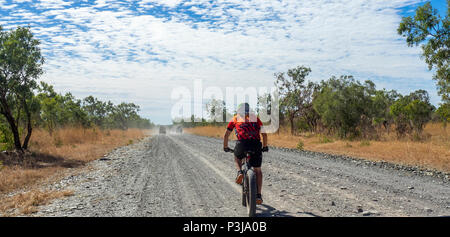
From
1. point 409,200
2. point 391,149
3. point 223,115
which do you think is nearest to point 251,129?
point 409,200

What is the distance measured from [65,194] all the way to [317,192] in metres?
6.26

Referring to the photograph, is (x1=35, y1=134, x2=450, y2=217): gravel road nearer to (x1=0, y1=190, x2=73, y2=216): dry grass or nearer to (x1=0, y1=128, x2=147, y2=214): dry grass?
(x1=0, y1=190, x2=73, y2=216): dry grass

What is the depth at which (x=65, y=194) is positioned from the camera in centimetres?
791

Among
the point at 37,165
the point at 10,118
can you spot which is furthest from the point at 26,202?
the point at 10,118

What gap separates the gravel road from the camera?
613 cm

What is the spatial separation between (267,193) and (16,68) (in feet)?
47.2

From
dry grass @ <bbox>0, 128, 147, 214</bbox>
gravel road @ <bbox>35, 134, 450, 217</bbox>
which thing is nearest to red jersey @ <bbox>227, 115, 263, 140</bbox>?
gravel road @ <bbox>35, 134, 450, 217</bbox>

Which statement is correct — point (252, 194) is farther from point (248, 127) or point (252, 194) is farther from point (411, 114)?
point (411, 114)

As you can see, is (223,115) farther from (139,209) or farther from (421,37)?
(139,209)

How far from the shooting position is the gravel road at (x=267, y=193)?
6.13 m

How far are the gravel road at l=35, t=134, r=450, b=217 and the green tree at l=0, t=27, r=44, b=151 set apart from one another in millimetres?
7606
